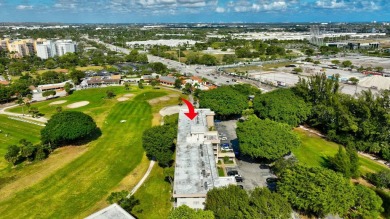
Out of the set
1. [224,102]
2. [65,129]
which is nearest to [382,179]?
[224,102]

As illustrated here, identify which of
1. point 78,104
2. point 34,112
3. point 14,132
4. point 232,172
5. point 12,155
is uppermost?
point 34,112

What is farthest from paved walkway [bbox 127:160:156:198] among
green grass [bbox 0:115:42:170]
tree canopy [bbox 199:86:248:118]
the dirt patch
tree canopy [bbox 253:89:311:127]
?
green grass [bbox 0:115:42:170]

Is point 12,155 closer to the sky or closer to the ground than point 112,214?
closer to the ground

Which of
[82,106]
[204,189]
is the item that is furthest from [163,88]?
[204,189]

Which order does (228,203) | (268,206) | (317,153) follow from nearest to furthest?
(268,206)
(228,203)
(317,153)

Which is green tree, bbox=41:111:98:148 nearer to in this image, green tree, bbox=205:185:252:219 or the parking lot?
the parking lot

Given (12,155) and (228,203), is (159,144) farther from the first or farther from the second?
(12,155)
